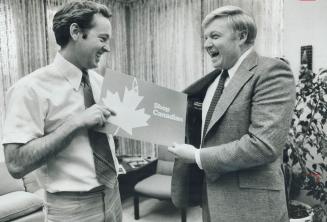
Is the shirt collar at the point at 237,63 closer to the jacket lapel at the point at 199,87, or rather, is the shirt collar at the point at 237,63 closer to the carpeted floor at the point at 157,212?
the jacket lapel at the point at 199,87

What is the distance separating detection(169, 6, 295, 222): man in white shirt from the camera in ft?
4.03

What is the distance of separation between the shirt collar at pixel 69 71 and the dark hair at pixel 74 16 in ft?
0.31

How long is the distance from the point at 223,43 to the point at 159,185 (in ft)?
7.85

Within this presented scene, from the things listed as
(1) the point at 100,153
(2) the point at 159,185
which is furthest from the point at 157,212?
(1) the point at 100,153

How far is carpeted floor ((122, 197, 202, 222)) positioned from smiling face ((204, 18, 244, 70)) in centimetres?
258

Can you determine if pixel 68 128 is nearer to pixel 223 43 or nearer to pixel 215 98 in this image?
pixel 215 98

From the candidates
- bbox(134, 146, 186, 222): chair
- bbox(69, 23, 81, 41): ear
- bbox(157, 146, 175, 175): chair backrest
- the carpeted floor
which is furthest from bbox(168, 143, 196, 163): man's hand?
bbox(157, 146, 175, 175): chair backrest

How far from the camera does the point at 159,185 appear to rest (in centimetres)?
348

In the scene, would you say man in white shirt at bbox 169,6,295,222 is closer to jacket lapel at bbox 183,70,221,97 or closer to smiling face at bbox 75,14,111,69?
jacket lapel at bbox 183,70,221,97

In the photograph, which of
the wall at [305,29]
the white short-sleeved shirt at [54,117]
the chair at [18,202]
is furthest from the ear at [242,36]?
the chair at [18,202]

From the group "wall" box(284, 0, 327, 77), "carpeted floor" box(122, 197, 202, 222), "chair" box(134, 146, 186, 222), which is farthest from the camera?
"carpeted floor" box(122, 197, 202, 222)

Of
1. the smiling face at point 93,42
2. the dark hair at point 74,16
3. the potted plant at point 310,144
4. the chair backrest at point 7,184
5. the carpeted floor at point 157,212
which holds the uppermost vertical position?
the dark hair at point 74,16

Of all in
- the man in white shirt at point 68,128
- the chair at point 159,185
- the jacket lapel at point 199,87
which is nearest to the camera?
the man in white shirt at point 68,128

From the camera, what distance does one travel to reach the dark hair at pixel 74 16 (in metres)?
1.24
